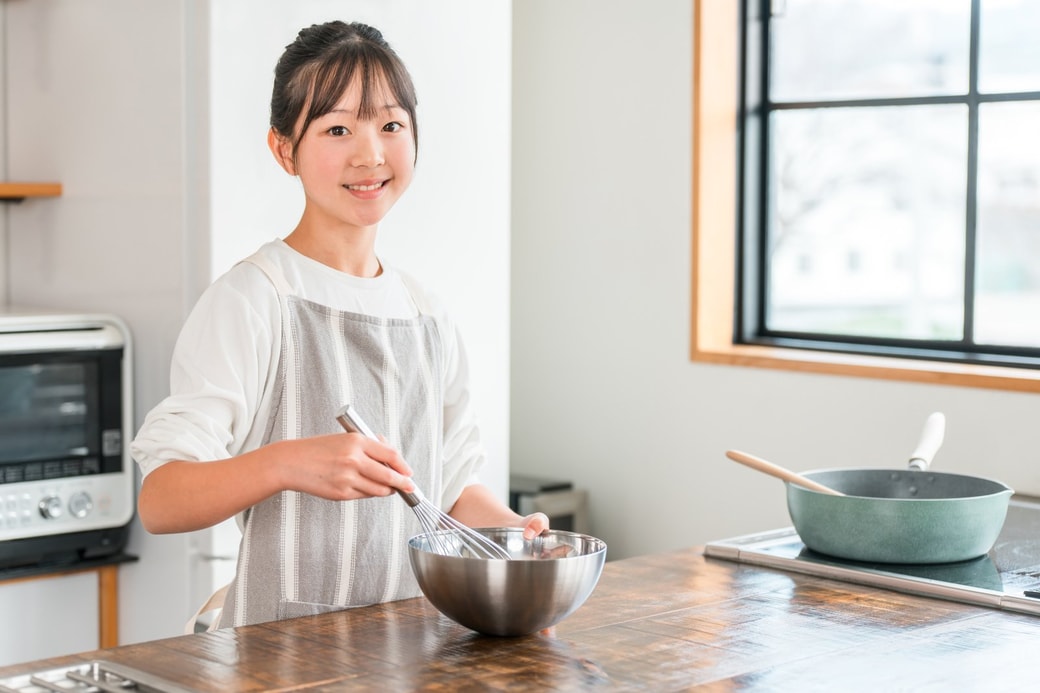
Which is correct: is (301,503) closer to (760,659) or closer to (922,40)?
(760,659)

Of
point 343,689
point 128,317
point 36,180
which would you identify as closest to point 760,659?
point 343,689

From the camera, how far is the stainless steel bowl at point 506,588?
1184 millimetres

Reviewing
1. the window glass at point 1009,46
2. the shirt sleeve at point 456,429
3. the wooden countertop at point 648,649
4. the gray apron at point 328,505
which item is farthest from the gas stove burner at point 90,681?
the window glass at point 1009,46

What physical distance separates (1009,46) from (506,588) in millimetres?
2183

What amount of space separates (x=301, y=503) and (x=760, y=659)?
1.84ft

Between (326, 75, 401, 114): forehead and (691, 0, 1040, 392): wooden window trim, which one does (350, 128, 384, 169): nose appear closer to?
(326, 75, 401, 114): forehead

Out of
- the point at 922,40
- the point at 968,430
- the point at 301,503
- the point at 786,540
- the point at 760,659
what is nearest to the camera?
the point at 760,659

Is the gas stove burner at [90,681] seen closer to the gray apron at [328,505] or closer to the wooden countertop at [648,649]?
the wooden countertop at [648,649]

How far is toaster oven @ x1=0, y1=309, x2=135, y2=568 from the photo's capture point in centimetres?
232

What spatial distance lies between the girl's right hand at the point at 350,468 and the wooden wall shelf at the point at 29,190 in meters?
1.59

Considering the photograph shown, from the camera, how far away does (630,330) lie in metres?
3.36

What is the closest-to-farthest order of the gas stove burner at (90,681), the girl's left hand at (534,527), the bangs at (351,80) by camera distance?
1. the gas stove burner at (90,681)
2. the girl's left hand at (534,527)
3. the bangs at (351,80)

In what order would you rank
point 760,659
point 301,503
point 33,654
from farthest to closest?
point 33,654 < point 301,503 < point 760,659

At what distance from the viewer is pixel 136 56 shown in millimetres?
2422
